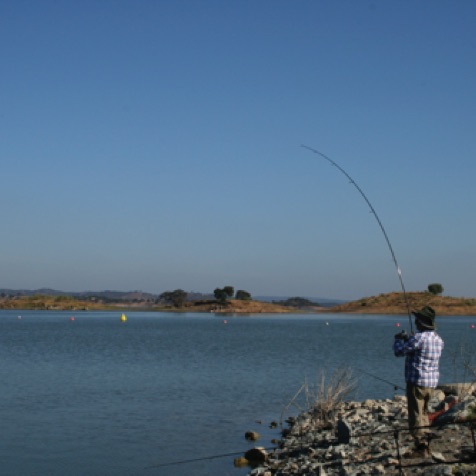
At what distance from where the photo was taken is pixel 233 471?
1573cm

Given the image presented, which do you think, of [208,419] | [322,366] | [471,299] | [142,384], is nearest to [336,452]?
[208,419]

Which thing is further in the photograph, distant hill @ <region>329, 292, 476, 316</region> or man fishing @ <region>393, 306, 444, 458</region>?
distant hill @ <region>329, 292, 476, 316</region>

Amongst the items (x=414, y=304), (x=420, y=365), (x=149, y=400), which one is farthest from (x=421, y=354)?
(x=414, y=304)

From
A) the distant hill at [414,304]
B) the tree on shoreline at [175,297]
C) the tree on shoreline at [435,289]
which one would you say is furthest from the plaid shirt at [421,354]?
the tree on shoreline at [175,297]

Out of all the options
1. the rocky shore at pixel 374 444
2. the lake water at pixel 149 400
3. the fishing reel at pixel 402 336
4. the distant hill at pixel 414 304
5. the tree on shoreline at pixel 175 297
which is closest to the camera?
the rocky shore at pixel 374 444

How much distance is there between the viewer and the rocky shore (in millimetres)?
10891

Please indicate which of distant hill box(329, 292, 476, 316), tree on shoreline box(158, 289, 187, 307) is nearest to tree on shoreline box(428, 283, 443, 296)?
distant hill box(329, 292, 476, 316)

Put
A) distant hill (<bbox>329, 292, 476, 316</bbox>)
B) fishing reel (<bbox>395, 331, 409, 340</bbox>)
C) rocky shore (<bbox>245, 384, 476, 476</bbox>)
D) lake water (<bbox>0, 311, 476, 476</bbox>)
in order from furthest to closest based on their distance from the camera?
1. distant hill (<bbox>329, 292, 476, 316</bbox>)
2. lake water (<bbox>0, 311, 476, 476</bbox>)
3. fishing reel (<bbox>395, 331, 409, 340</bbox>)
4. rocky shore (<bbox>245, 384, 476, 476</bbox>)

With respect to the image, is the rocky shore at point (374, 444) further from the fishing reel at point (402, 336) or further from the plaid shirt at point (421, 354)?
the fishing reel at point (402, 336)

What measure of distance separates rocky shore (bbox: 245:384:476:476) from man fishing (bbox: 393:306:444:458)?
303 mm

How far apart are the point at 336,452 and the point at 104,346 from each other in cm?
3746

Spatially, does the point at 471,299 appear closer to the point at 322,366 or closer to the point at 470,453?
the point at 322,366

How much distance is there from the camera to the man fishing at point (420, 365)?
432 inches

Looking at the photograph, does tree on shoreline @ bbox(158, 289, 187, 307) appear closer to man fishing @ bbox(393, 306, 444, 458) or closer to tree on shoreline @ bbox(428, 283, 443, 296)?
tree on shoreline @ bbox(428, 283, 443, 296)
